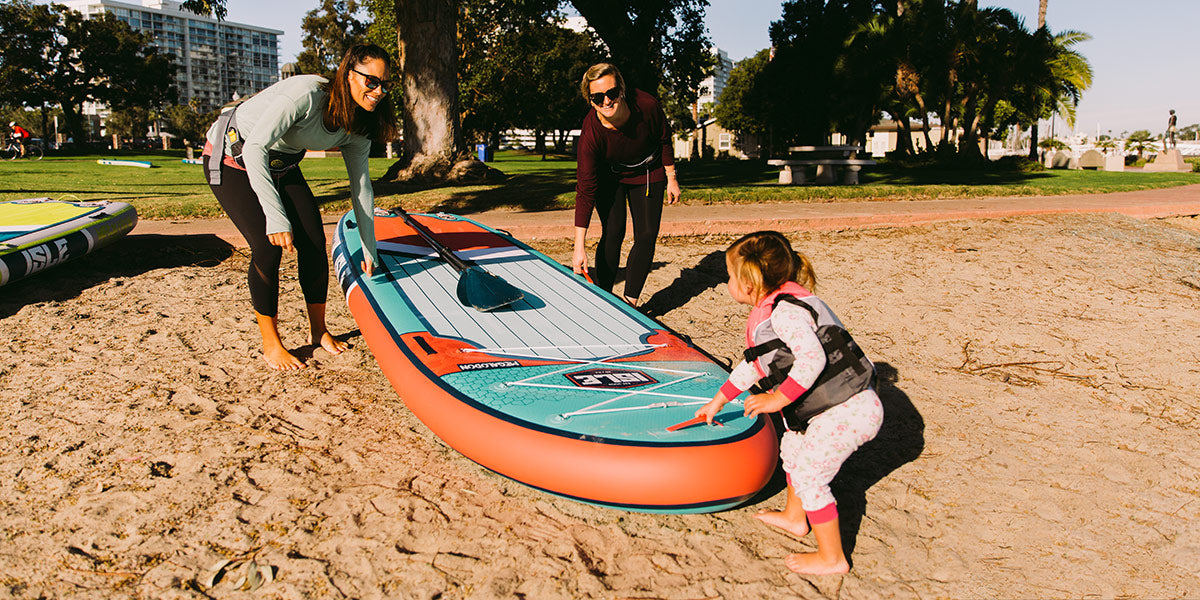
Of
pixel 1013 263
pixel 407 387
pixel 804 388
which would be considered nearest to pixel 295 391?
pixel 407 387

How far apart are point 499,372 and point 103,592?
1.51 metres

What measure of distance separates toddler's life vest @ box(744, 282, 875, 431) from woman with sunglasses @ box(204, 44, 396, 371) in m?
2.26

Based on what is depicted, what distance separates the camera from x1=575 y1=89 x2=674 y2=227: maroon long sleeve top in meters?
4.61

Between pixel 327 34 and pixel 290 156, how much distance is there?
60.0 meters

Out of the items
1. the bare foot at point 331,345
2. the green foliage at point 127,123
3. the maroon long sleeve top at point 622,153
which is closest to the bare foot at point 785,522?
the maroon long sleeve top at point 622,153

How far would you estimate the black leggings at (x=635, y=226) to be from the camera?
4.93m

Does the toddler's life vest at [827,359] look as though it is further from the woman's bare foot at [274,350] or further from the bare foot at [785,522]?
the woman's bare foot at [274,350]

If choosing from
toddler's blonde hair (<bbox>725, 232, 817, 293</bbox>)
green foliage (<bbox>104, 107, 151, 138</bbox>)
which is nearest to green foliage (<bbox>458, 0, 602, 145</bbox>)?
toddler's blonde hair (<bbox>725, 232, 817, 293</bbox>)

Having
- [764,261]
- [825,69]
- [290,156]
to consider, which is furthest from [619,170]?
[825,69]

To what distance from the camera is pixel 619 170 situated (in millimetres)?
4867

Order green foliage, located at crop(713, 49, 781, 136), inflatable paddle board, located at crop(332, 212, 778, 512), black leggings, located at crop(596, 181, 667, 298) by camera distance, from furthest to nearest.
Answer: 1. green foliage, located at crop(713, 49, 781, 136)
2. black leggings, located at crop(596, 181, 667, 298)
3. inflatable paddle board, located at crop(332, 212, 778, 512)

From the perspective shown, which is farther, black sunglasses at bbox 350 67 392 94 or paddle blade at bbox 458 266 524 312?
paddle blade at bbox 458 266 524 312

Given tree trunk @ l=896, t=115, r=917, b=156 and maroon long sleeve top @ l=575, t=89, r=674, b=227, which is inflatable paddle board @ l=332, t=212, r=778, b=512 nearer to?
maroon long sleeve top @ l=575, t=89, r=674, b=227

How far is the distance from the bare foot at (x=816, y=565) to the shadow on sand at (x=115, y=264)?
17.0 ft
